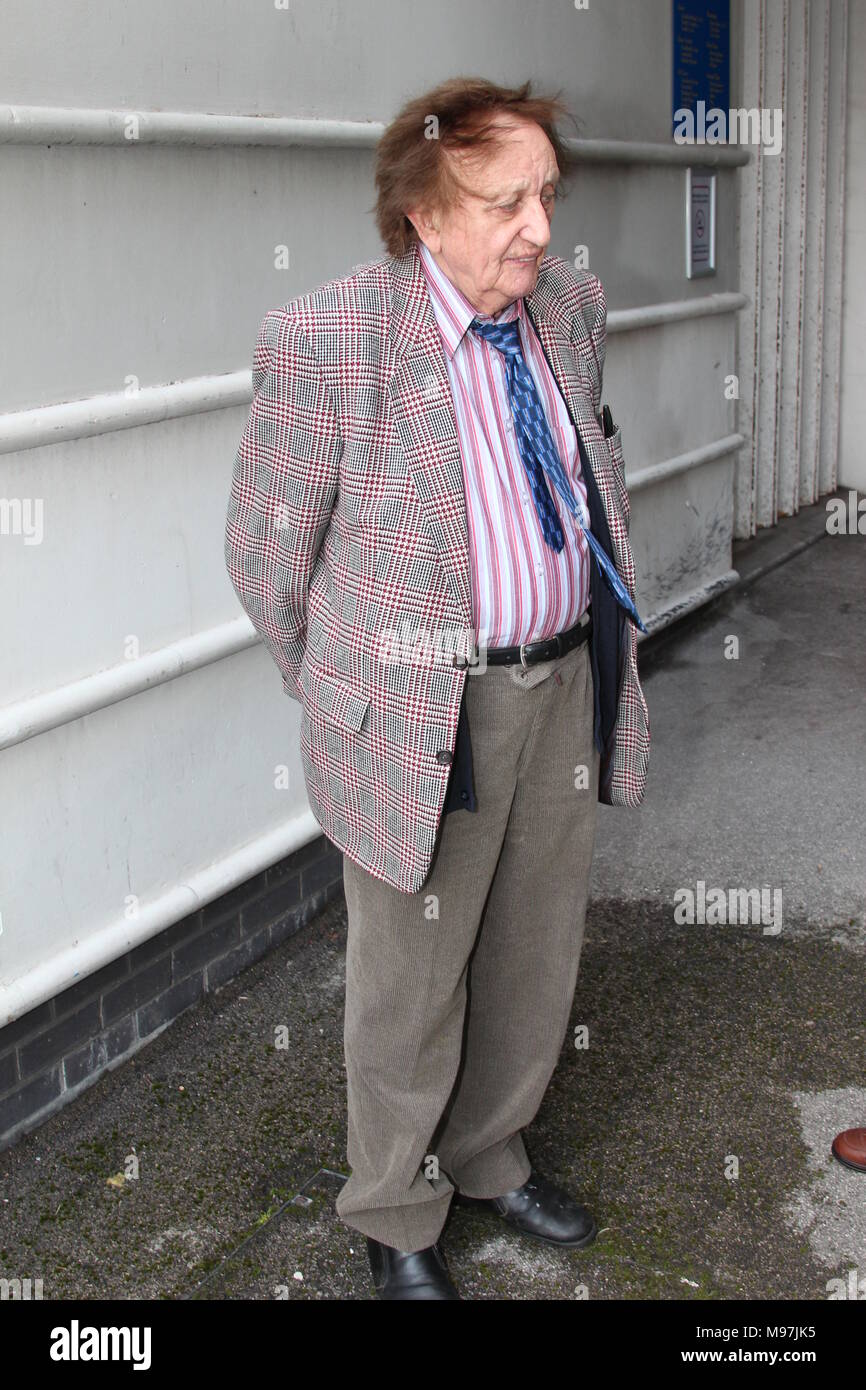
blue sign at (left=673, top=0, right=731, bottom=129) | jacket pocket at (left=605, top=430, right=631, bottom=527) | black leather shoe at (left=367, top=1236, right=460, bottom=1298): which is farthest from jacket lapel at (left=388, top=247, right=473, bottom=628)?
blue sign at (left=673, top=0, right=731, bottom=129)

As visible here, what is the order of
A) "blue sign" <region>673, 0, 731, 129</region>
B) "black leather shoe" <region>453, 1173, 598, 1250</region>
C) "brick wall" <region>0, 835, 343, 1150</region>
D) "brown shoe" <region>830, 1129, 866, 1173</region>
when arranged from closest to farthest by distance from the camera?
1. "black leather shoe" <region>453, 1173, 598, 1250</region>
2. "brown shoe" <region>830, 1129, 866, 1173</region>
3. "brick wall" <region>0, 835, 343, 1150</region>
4. "blue sign" <region>673, 0, 731, 129</region>

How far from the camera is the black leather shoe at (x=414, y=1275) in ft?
9.33

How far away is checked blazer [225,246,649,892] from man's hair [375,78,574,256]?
0.45 feet

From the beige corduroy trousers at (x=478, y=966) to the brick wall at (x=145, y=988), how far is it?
0.92m

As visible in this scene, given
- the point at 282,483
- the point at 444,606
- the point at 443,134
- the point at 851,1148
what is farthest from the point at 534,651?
the point at 851,1148

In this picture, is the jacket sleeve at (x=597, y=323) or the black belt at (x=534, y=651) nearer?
the black belt at (x=534, y=651)

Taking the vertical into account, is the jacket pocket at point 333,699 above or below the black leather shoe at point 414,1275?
above

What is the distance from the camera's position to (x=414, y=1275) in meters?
2.85

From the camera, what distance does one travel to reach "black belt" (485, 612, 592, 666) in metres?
2.56

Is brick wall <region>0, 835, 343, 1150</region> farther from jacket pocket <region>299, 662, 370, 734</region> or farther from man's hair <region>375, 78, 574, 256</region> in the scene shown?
man's hair <region>375, 78, 574, 256</region>

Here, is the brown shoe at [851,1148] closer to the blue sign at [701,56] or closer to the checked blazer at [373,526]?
the checked blazer at [373,526]

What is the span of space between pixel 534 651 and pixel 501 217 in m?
0.71

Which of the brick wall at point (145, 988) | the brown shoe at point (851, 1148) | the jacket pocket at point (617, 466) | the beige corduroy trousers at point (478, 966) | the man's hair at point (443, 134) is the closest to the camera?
the man's hair at point (443, 134)

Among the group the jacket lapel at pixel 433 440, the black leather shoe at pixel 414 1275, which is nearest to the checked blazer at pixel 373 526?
the jacket lapel at pixel 433 440
